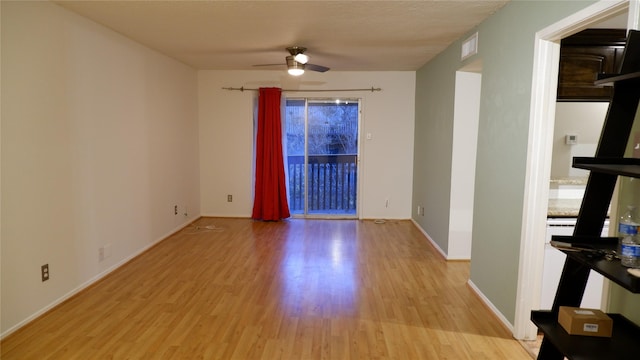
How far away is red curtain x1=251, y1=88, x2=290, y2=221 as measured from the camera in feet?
19.1

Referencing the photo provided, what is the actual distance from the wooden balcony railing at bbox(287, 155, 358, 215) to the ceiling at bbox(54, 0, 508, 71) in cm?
Result: 178

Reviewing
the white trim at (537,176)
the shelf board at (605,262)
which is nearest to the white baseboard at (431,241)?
the white trim at (537,176)

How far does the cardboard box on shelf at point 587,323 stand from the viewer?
1491 mm

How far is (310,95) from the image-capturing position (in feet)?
19.5

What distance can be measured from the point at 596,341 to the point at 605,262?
13.4 inches

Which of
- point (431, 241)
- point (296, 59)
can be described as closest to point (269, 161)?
point (296, 59)

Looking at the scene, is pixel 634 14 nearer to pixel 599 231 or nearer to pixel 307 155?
pixel 599 231

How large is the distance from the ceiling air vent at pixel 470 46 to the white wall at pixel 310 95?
89.0 inches

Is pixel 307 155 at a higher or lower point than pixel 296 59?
lower

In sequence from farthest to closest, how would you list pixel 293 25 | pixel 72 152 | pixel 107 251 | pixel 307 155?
pixel 307 155 < pixel 107 251 < pixel 293 25 < pixel 72 152

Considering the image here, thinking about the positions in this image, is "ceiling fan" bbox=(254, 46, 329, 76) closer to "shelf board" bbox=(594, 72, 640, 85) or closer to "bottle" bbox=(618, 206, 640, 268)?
"shelf board" bbox=(594, 72, 640, 85)

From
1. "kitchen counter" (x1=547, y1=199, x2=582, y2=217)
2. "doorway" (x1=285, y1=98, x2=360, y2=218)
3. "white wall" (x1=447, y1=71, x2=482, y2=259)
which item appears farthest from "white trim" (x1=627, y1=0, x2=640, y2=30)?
"doorway" (x1=285, y1=98, x2=360, y2=218)

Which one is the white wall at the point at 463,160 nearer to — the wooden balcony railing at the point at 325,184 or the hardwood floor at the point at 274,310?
the hardwood floor at the point at 274,310

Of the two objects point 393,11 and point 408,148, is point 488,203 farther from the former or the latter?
point 408,148
